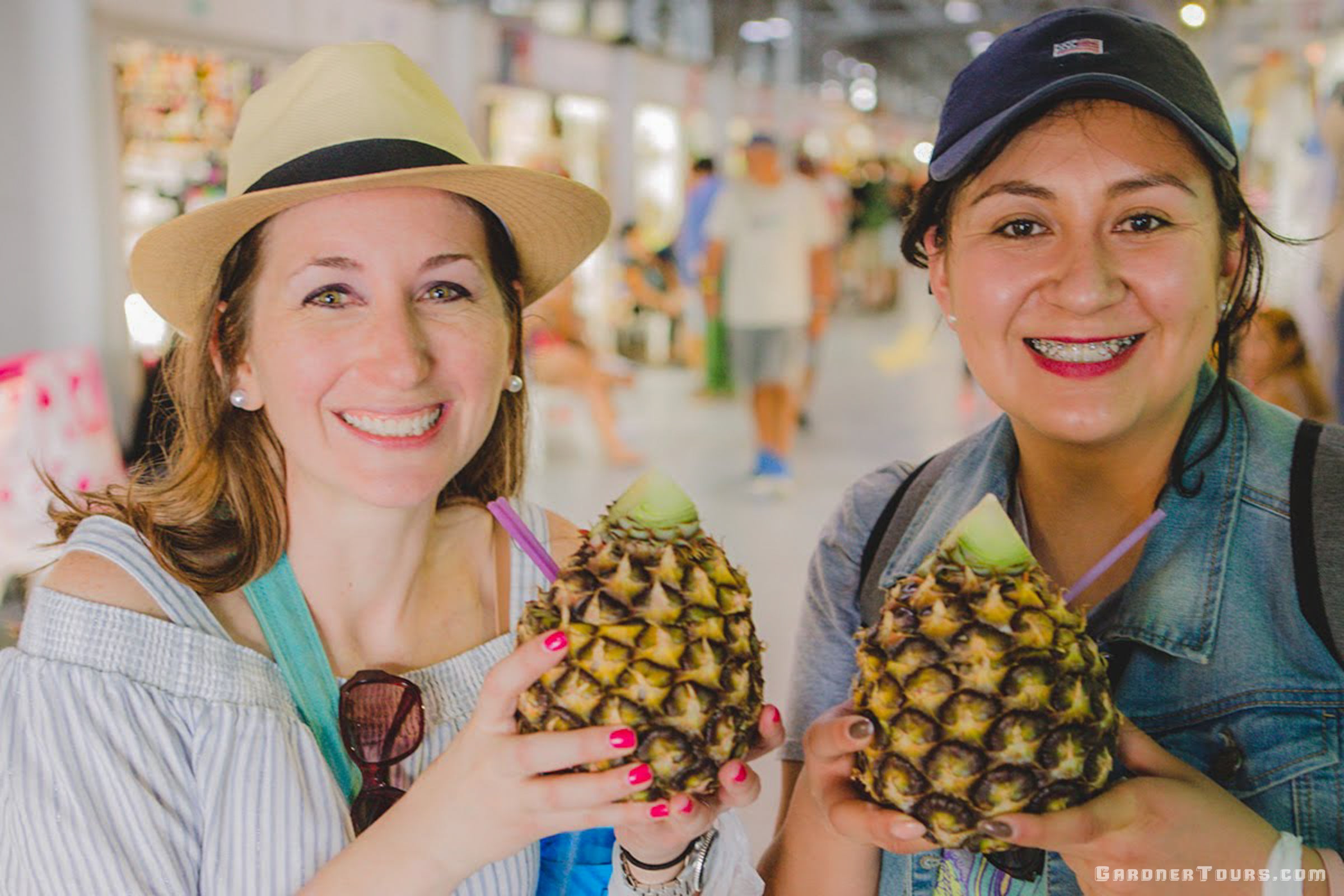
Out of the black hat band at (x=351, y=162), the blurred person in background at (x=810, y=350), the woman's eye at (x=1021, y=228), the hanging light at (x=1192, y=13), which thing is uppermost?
the hanging light at (x=1192, y=13)

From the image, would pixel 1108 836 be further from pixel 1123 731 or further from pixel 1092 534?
pixel 1092 534

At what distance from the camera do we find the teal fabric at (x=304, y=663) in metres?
1.58

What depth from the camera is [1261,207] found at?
241 cm

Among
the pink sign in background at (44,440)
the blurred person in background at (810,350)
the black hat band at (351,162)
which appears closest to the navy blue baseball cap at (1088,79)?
the black hat band at (351,162)

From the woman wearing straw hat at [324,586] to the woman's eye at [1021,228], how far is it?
2.21 feet

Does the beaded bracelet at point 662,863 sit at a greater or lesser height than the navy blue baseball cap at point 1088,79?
lesser

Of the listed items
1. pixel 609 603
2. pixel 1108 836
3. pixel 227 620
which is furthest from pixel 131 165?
pixel 1108 836

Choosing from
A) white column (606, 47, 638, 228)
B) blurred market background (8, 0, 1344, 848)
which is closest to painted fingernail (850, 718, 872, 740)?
blurred market background (8, 0, 1344, 848)

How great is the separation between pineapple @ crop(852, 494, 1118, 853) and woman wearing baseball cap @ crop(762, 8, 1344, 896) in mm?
42

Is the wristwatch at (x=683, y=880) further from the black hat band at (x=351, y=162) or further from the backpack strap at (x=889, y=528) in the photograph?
the black hat band at (x=351, y=162)

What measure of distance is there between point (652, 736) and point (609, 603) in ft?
0.48

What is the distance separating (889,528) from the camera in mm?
1636

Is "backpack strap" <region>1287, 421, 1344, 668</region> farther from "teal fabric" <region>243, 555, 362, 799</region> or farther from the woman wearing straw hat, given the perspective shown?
"teal fabric" <region>243, 555, 362, 799</region>

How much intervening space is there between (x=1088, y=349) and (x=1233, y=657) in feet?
1.32
